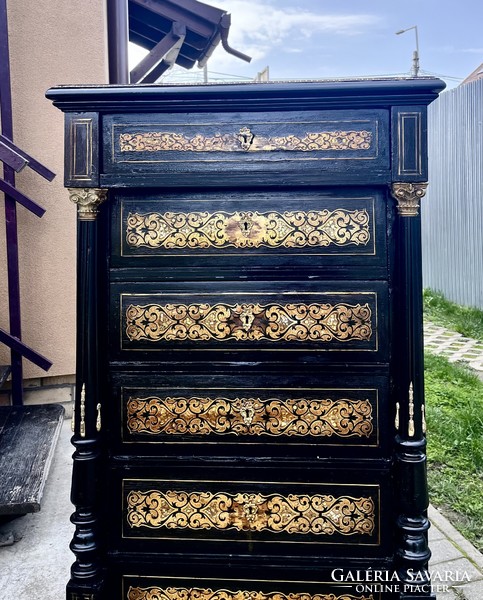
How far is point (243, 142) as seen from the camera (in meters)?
1.37

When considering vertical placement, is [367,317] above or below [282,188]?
below

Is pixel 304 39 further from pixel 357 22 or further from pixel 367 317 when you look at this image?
Result: pixel 367 317

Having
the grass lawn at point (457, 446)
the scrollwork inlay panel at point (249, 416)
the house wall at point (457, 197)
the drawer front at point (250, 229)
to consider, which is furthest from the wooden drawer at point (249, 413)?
the house wall at point (457, 197)

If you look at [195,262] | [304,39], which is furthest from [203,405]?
[304,39]

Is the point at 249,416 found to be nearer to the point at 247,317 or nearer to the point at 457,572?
the point at 247,317

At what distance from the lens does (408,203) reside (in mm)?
1347

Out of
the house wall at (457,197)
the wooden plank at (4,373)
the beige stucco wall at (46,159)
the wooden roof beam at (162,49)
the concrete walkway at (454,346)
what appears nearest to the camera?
the wooden plank at (4,373)

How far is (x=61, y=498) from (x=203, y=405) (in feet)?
3.98

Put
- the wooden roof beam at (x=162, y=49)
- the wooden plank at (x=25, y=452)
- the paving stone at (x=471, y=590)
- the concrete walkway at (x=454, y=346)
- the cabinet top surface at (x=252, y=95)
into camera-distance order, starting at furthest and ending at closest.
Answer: the concrete walkway at (x=454, y=346)
the wooden roof beam at (x=162, y=49)
the wooden plank at (x=25, y=452)
the paving stone at (x=471, y=590)
the cabinet top surface at (x=252, y=95)

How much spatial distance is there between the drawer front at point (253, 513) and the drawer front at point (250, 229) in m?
0.64

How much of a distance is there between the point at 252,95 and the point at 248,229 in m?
0.36

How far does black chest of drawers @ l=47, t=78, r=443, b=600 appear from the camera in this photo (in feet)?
4.47

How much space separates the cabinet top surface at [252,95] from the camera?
130 centimetres

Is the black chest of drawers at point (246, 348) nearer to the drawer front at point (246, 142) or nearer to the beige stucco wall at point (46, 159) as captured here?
the drawer front at point (246, 142)
